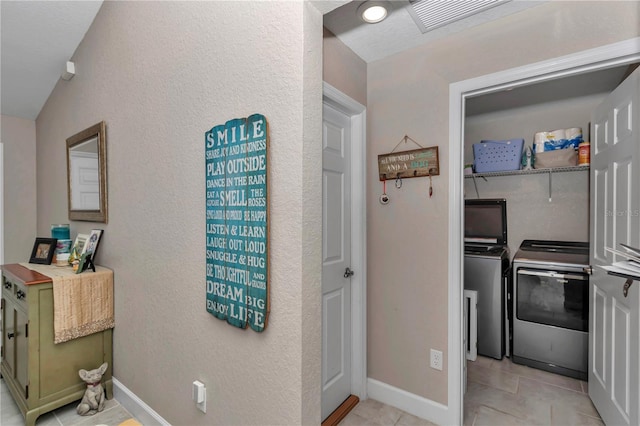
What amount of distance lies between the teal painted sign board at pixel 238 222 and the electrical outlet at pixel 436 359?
1.20 metres

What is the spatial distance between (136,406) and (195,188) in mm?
1508

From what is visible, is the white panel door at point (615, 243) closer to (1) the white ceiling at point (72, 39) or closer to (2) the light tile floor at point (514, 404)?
(2) the light tile floor at point (514, 404)

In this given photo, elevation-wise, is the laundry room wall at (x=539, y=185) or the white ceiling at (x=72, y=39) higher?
the white ceiling at (x=72, y=39)

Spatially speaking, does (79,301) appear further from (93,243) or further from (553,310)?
(553,310)

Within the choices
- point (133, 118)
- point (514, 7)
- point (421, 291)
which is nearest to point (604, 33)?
point (514, 7)

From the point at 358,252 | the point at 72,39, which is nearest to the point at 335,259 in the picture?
the point at 358,252

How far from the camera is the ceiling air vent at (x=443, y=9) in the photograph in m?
1.57

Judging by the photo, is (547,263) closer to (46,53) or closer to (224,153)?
(224,153)

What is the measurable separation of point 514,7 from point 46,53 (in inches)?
139

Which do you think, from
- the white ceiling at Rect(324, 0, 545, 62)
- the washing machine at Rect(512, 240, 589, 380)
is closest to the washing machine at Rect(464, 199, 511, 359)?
the washing machine at Rect(512, 240, 589, 380)

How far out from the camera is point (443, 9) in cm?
163

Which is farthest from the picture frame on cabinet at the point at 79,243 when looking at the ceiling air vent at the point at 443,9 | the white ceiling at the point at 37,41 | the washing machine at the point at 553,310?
the washing machine at the point at 553,310

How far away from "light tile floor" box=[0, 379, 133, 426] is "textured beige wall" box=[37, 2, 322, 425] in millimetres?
185

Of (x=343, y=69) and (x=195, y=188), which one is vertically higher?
(x=343, y=69)
